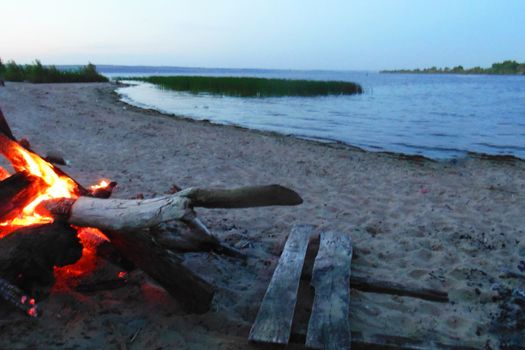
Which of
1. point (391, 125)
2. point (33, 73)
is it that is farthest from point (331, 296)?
point (33, 73)

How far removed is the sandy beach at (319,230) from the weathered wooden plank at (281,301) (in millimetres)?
185

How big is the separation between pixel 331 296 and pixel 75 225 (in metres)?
2.09

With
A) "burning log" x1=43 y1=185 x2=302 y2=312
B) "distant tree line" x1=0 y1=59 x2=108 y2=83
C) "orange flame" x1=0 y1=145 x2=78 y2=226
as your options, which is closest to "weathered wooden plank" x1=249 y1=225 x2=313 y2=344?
"burning log" x1=43 y1=185 x2=302 y2=312

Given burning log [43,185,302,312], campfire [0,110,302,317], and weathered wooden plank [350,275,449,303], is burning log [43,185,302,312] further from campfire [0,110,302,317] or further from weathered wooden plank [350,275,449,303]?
weathered wooden plank [350,275,449,303]

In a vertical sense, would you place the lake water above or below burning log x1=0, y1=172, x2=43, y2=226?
below

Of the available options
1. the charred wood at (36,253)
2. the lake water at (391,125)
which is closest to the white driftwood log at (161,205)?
the charred wood at (36,253)

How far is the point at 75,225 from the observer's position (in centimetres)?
319

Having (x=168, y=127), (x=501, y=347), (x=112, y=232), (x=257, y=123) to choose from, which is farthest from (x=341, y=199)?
(x=257, y=123)

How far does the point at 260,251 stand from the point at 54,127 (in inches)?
426

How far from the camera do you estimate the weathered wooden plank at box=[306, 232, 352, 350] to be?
106 inches

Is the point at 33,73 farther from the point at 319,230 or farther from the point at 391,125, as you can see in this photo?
the point at 319,230

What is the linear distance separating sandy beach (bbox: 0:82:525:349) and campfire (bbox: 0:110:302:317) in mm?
210

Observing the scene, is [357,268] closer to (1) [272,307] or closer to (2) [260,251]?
(2) [260,251]

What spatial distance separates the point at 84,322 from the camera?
289 cm
